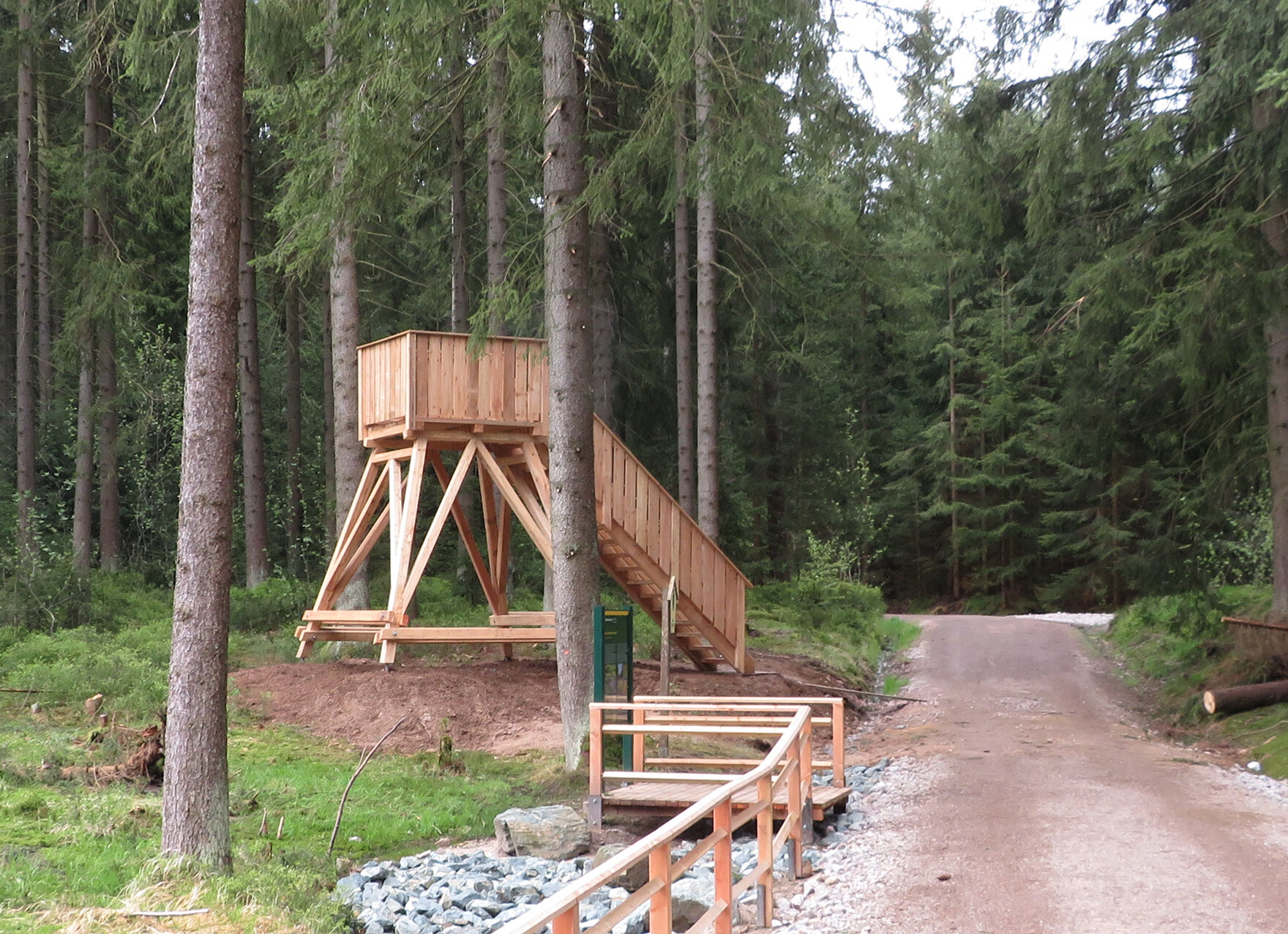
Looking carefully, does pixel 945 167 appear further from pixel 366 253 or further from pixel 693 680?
pixel 366 253

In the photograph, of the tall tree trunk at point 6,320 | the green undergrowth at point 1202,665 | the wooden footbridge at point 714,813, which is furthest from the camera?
the tall tree trunk at point 6,320

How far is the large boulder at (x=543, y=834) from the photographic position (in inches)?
332

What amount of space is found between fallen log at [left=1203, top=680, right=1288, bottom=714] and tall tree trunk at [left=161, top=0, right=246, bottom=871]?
11791 millimetres

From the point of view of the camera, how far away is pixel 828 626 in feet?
79.4

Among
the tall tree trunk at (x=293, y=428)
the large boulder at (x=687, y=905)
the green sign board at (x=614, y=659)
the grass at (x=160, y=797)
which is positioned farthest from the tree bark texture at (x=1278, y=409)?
the tall tree trunk at (x=293, y=428)

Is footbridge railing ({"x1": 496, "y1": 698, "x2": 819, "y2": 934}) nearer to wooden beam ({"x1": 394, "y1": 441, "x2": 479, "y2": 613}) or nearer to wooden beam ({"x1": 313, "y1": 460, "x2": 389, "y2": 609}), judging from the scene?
wooden beam ({"x1": 394, "y1": 441, "x2": 479, "y2": 613})

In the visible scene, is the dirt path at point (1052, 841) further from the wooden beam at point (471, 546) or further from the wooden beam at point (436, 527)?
the wooden beam at point (436, 527)

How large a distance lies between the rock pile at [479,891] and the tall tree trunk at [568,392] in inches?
114

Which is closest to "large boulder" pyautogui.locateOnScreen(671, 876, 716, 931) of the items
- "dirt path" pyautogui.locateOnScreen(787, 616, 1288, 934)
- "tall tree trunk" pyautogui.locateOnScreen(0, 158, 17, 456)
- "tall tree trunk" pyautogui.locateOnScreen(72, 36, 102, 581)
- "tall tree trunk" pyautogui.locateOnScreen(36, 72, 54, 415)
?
"dirt path" pyautogui.locateOnScreen(787, 616, 1288, 934)

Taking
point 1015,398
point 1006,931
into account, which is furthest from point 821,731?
point 1015,398

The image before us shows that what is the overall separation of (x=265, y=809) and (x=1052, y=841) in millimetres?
5805

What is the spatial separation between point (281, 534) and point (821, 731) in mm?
21904

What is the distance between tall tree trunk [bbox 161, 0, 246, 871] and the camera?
7.08 m

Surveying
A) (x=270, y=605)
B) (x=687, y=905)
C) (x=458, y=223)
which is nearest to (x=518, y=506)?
(x=270, y=605)
